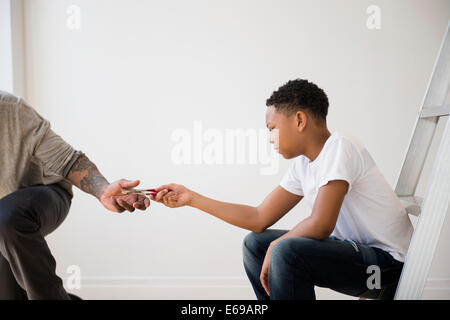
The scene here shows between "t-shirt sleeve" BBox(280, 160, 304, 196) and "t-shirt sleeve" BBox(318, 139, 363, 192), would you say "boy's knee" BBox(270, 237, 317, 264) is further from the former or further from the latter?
"t-shirt sleeve" BBox(280, 160, 304, 196)

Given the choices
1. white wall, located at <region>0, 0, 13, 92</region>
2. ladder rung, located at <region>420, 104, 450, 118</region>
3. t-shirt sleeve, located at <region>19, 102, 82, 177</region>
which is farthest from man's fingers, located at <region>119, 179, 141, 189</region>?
white wall, located at <region>0, 0, 13, 92</region>

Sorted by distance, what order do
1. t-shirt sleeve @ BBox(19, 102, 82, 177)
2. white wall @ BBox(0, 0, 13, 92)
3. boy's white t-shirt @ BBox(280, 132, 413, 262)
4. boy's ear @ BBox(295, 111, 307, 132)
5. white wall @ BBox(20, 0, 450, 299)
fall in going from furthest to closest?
white wall @ BBox(20, 0, 450, 299) < white wall @ BBox(0, 0, 13, 92) < t-shirt sleeve @ BBox(19, 102, 82, 177) < boy's ear @ BBox(295, 111, 307, 132) < boy's white t-shirt @ BBox(280, 132, 413, 262)

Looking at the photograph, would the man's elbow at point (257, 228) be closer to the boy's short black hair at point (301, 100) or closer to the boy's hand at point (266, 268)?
the boy's hand at point (266, 268)

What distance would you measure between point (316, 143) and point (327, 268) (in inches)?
16.2

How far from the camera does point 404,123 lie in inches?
91.6

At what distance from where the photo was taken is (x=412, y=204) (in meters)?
1.29

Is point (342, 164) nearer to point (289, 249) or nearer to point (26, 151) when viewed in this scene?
point (289, 249)

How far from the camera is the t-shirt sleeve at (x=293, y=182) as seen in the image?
1.45m

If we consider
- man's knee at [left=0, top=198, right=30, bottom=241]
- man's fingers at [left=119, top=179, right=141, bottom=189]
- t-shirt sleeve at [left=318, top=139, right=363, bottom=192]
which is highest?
t-shirt sleeve at [left=318, top=139, right=363, bottom=192]

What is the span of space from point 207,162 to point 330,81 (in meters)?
0.85

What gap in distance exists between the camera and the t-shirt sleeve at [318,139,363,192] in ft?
3.88

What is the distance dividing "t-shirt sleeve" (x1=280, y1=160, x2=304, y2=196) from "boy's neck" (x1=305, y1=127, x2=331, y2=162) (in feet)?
0.36

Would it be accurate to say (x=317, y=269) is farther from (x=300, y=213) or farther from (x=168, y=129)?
(x=168, y=129)

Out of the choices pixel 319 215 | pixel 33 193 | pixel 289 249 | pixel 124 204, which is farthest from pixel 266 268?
pixel 33 193
